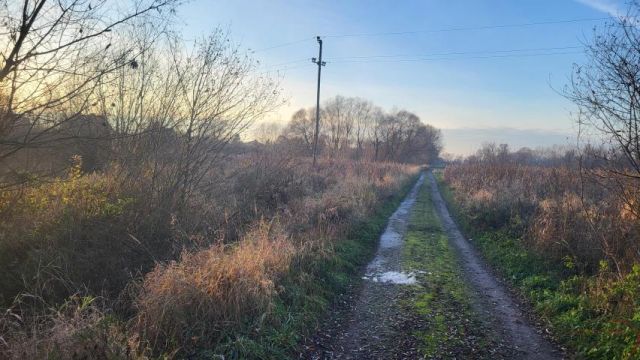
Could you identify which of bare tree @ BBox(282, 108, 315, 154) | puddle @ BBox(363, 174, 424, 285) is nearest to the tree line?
bare tree @ BBox(282, 108, 315, 154)

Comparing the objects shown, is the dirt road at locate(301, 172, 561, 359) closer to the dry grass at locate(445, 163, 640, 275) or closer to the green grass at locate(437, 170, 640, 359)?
the green grass at locate(437, 170, 640, 359)

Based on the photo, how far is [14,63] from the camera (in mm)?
4594

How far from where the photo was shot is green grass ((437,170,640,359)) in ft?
17.1

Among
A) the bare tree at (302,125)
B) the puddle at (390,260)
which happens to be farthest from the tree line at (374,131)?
the puddle at (390,260)

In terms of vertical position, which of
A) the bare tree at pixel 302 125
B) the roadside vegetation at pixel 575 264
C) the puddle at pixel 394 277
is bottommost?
the puddle at pixel 394 277

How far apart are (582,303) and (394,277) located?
3459 millimetres

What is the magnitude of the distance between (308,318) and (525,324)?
3.33 meters

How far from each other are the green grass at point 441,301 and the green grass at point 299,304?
1309 millimetres

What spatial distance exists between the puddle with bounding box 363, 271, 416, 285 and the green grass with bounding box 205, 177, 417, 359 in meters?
0.34

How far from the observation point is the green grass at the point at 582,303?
5.21 metres

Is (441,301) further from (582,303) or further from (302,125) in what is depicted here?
(302,125)

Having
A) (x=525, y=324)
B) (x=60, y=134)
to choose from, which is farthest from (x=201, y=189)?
(x=525, y=324)

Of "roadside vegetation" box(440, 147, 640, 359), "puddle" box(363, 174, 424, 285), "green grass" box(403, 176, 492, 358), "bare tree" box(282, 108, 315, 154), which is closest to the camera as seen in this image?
Result: "roadside vegetation" box(440, 147, 640, 359)

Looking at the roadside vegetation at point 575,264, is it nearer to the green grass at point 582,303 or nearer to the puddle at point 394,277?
the green grass at point 582,303
